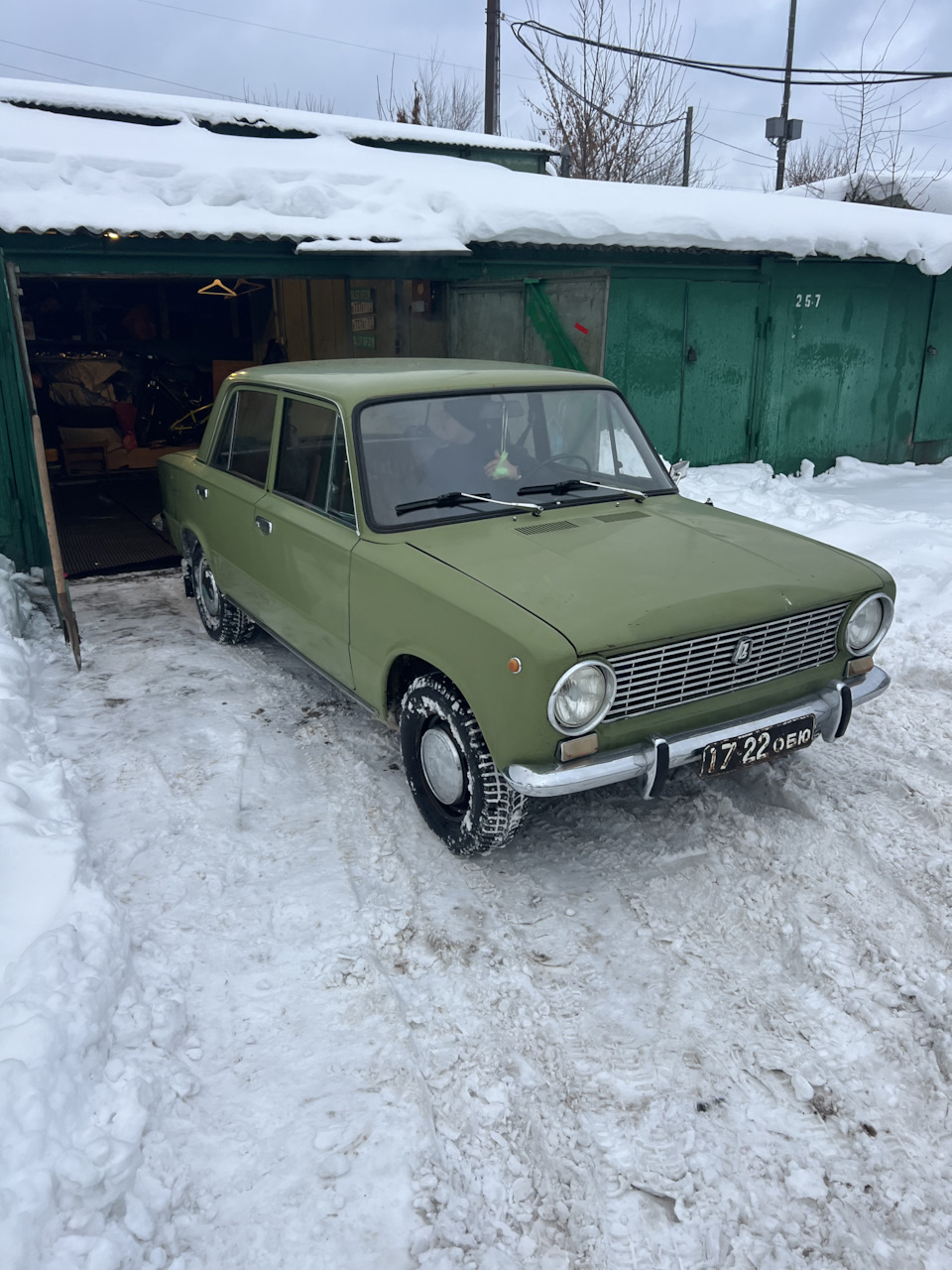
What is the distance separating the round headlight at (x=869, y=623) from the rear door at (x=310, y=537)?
208 cm

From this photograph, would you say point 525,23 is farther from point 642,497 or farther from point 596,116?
point 642,497

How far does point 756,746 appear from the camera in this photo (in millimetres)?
3398

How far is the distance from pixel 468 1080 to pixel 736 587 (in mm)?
1899

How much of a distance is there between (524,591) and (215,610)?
10.3 feet

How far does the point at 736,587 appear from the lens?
337cm

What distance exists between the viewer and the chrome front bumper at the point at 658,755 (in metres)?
3.02

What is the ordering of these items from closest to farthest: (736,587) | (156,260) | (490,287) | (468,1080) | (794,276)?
1. (468,1080)
2. (736,587)
3. (156,260)
4. (490,287)
5. (794,276)

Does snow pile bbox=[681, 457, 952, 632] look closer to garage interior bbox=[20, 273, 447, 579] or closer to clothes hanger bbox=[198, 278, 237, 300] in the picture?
garage interior bbox=[20, 273, 447, 579]

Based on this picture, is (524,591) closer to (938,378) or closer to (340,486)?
(340,486)

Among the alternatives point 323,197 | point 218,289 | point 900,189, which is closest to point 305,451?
point 323,197

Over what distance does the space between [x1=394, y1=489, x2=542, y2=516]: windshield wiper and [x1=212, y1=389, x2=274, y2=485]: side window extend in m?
1.25

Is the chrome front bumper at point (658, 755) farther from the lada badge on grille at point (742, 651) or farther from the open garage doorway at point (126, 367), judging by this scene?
the open garage doorway at point (126, 367)

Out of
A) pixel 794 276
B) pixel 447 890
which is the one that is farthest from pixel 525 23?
pixel 447 890

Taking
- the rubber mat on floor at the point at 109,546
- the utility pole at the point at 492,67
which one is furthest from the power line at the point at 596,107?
the rubber mat on floor at the point at 109,546
